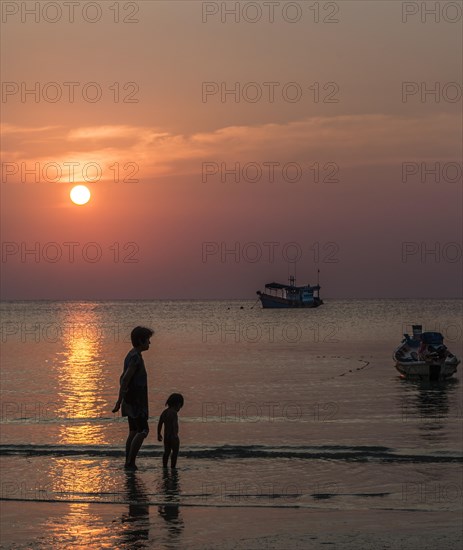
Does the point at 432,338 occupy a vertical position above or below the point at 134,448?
below

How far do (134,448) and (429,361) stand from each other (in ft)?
107

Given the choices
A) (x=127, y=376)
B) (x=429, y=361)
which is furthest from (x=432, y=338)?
(x=127, y=376)

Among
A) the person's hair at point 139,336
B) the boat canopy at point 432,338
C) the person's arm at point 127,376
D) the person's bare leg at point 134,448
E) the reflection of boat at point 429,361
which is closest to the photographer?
the person's hair at point 139,336

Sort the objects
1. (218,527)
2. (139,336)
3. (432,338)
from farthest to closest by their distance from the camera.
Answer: (432,338) < (139,336) < (218,527)

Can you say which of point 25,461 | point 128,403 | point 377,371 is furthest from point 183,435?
point 377,371

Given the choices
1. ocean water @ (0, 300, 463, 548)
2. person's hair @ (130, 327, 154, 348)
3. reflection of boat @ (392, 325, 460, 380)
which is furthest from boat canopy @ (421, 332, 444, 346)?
person's hair @ (130, 327, 154, 348)

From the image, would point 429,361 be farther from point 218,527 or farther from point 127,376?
point 218,527

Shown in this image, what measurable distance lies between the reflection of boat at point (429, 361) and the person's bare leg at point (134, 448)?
1258 inches

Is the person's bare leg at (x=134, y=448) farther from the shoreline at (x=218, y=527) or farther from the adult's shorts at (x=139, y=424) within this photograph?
the shoreline at (x=218, y=527)

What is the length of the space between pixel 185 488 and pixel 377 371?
1767 inches

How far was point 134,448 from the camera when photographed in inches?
654

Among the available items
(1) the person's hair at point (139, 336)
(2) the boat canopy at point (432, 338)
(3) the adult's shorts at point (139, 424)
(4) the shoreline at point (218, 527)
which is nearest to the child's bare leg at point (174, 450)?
(3) the adult's shorts at point (139, 424)

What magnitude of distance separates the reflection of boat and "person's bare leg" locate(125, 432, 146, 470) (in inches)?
1258

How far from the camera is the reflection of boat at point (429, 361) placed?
47125mm
